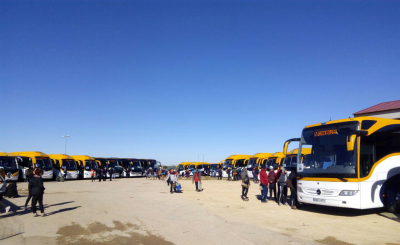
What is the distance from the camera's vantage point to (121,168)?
141 ft

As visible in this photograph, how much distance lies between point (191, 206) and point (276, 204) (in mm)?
3892

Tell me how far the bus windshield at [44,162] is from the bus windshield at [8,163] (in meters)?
3.26

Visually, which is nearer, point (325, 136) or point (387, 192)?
point (387, 192)

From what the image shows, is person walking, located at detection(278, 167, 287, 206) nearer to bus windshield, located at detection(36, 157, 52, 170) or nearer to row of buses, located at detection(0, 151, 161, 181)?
row of buses, located at detection(0, 151, 161, 181)

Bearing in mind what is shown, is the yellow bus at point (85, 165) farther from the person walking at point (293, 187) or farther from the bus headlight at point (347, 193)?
the bus headlight at point (347, 193)

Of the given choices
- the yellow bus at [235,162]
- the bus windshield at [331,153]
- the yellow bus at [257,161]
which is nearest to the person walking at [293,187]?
the bus windshield at [331,153]

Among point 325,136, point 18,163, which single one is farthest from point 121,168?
point 325,136

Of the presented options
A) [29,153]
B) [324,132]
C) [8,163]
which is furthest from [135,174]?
[324,132]

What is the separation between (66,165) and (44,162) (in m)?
4.19

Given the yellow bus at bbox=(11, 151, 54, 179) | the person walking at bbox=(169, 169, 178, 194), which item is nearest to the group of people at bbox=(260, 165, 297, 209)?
the person walking at bbox=(169, 169, 178, 194)

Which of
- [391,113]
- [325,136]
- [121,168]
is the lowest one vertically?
[121,168]

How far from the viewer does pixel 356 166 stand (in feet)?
34.6

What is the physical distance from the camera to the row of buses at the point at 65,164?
93.2ft

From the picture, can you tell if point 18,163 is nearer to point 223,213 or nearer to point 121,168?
point 121,168
